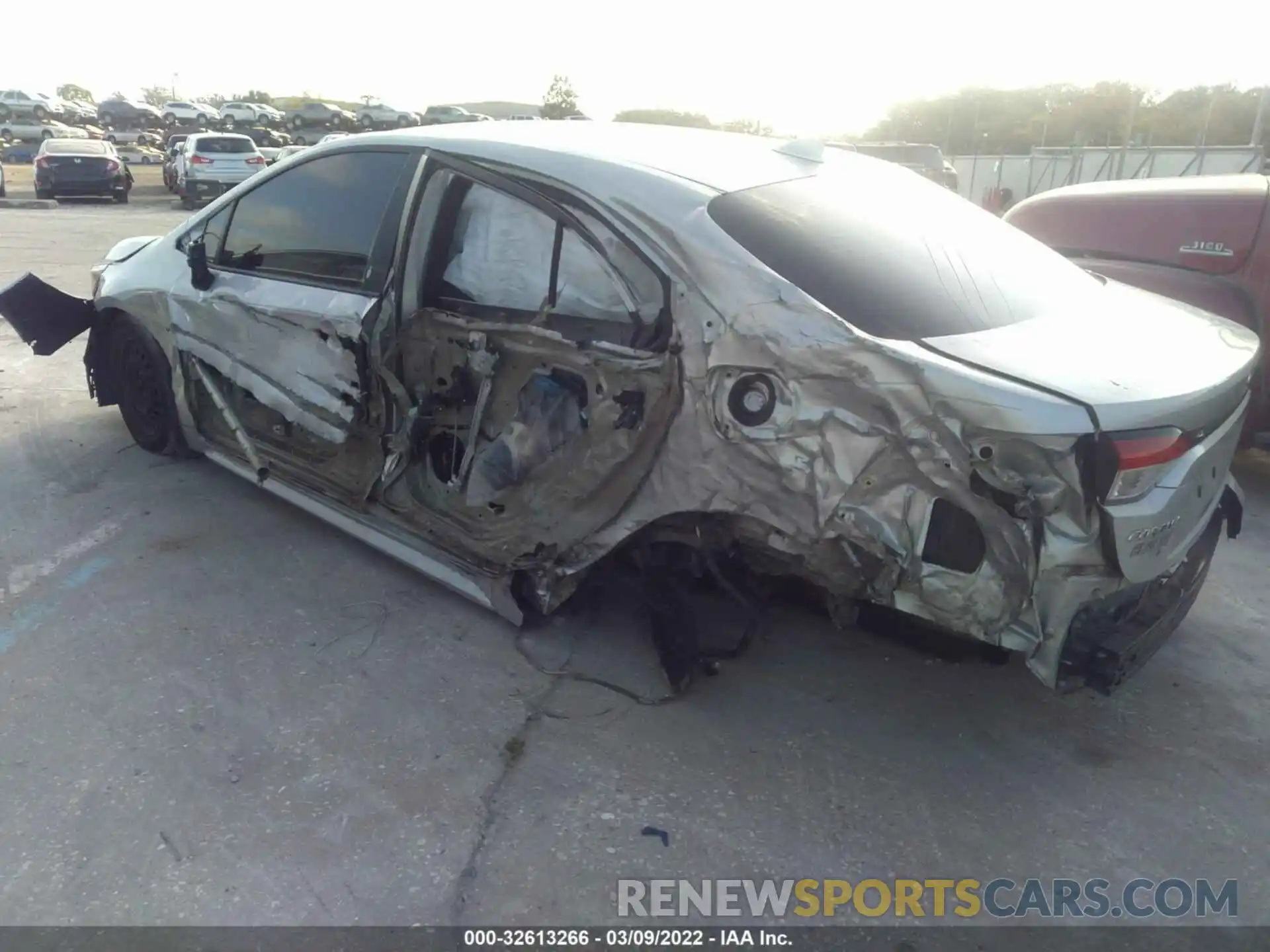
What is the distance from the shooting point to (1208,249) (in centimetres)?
498

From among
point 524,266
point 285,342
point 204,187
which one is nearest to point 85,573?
point 285,342

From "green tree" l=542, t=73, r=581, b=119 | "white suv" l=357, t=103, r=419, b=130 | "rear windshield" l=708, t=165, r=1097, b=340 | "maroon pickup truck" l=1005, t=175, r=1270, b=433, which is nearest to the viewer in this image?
"rear windshield" l=708, t=165, r=1097, b=340

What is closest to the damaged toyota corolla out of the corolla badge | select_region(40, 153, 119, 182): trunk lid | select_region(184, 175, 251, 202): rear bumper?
the corolla badge

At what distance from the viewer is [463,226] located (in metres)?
3.29

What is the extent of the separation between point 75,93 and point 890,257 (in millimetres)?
75273

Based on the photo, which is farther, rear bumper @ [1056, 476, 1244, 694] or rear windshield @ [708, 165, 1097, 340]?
rear windshield @ [708, 165, 1097, 340]

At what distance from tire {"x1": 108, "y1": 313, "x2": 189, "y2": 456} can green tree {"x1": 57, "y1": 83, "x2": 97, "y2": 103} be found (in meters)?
68.4

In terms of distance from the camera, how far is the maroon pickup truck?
4.81 metres

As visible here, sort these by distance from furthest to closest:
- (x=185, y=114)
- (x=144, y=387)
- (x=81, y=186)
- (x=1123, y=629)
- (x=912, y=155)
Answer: (x=185, y=114)
(x=81, y=186)
(x=912, y=155)
(x=144, y=387)
(x=1123, y=629)

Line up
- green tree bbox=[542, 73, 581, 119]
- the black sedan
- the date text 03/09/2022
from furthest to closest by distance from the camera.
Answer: green tree bbox=[542, 73, 581, 119] → the black sedan → the date text 03/09/2022

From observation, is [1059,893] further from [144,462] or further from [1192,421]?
[144,462]

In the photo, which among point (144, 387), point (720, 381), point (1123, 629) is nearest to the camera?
point (1123, 629)

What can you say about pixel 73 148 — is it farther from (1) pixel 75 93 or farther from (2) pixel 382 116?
(1) pixel 75 93

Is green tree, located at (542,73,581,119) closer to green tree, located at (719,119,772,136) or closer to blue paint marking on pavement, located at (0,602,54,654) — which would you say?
green tree, located at (719,119,772,136)
